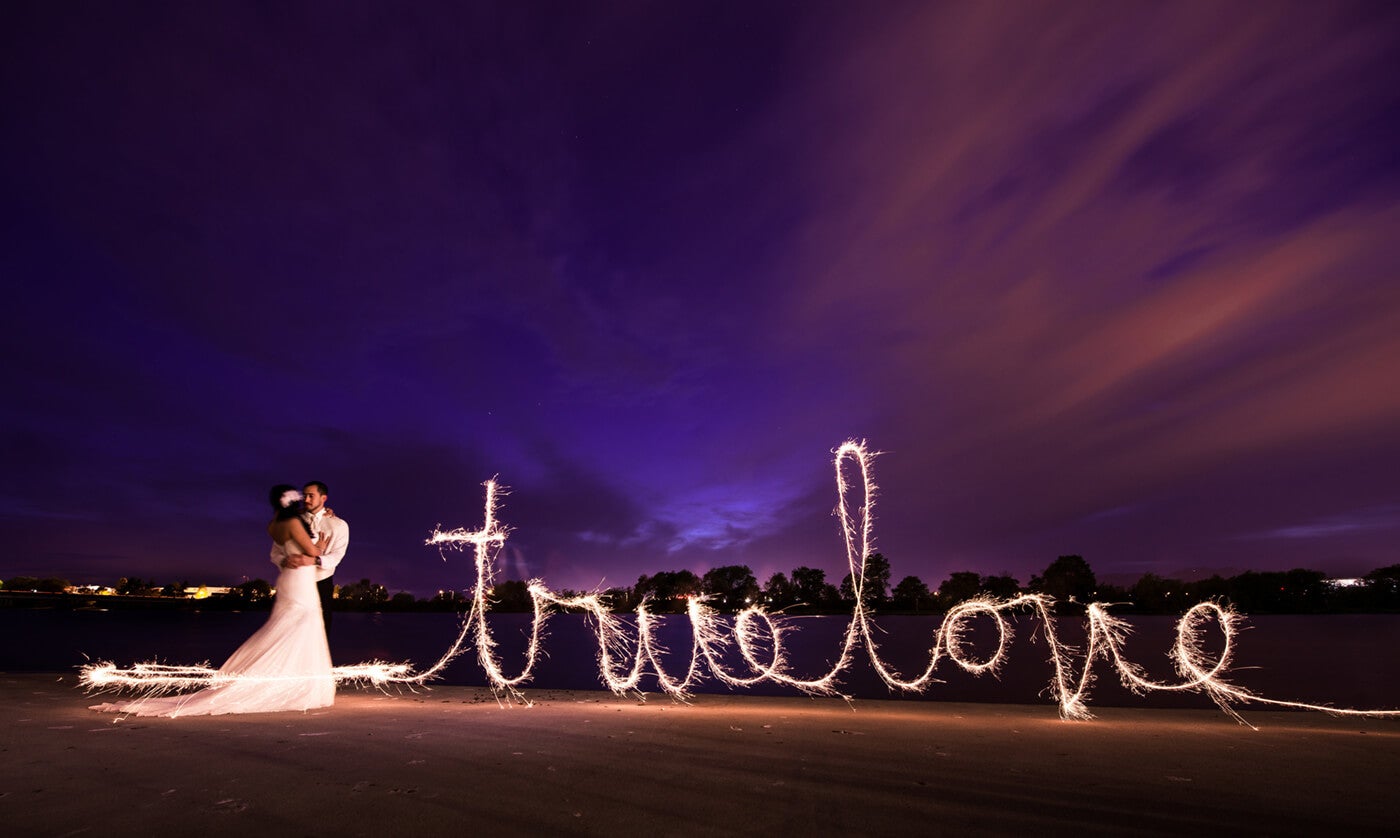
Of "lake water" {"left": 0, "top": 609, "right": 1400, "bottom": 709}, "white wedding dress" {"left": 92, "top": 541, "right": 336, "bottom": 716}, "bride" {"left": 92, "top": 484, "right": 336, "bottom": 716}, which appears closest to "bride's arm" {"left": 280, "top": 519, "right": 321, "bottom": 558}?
"bride" {"left": 92, "top": 484, "right": 336, "bottom": 716}

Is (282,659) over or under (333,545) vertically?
under

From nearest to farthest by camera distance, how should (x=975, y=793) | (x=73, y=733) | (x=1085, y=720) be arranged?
(x=975, y=793) < (x=73, y=733) < (x=1085, y=720)

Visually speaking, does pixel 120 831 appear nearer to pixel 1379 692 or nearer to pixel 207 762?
pixel 207 762

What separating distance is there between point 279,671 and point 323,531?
1626 mm

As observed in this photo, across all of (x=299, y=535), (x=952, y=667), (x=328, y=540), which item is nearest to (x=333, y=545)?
(x=328, y=540)

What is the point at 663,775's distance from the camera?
5250mm

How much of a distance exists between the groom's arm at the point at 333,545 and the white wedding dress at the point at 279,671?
192mm

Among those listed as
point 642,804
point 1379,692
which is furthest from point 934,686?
point 642,804

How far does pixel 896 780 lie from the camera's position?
526 centimetres

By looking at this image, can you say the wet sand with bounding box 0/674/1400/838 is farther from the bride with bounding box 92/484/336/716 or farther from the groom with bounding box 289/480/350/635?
the groom with bounding box 289/480/350/635

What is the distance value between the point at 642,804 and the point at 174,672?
804 centimetres

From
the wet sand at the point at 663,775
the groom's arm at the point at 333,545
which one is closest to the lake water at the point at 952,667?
the wet sand at the point at 663,775

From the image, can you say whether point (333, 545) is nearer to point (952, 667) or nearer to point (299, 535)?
point (299, 535)

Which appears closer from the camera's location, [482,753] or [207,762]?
[207,762]
